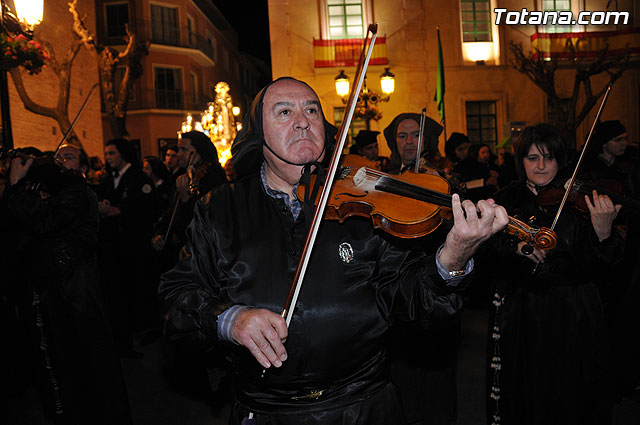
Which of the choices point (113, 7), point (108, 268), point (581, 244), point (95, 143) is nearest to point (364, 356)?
point (581, 244)

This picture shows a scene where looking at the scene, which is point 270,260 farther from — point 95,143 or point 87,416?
point 95,143

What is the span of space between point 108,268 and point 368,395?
4.85 m

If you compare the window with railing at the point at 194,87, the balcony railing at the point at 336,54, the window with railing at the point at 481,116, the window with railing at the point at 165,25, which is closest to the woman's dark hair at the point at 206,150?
the balcony railing at the point at 336,54

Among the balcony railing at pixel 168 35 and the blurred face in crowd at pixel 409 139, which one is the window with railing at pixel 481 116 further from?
the balcony railing at pixel 168 35

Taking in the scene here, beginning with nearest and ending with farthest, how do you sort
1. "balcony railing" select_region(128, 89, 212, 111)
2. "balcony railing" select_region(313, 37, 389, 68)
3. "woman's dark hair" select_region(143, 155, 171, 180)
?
"woman's dark hair" select_region(143, 155, 171, 180) → "balcony railing" select_region(313, 37, 389, 68) → "balcony railing" select_region(128, 89, 212, 111)

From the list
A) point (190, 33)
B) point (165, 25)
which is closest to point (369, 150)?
point (165, 25)

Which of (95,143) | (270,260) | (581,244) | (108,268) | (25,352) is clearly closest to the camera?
→ (270,260)

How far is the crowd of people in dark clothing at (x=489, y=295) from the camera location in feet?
9.89

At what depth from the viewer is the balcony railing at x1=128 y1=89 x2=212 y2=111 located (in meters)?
28.1

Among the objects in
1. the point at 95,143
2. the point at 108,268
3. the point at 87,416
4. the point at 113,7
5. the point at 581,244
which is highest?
the point at 113,7

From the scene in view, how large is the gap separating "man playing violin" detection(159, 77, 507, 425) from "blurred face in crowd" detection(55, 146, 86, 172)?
12.5 ft

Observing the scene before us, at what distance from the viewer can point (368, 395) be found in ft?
5.85

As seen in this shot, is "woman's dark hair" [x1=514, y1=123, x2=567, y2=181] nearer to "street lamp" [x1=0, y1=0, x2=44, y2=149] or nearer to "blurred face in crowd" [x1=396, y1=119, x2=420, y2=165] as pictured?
"blurred face in crowd" [x1=396, y1=119, x2=420, y2=165]

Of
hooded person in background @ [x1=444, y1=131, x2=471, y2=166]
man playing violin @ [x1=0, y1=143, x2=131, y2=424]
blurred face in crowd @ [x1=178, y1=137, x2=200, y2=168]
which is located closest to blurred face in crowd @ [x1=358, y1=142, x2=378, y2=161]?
hooded person in background @ [x1=444, y1=131, x2=471, y2=166]
